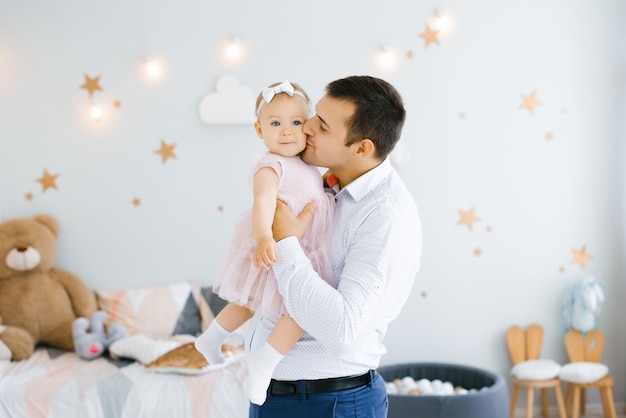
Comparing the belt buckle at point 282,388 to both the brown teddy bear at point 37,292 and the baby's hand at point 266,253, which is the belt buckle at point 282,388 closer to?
the baby's hand at point 266,253

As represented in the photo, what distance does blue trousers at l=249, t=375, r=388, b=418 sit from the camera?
1.62 meters

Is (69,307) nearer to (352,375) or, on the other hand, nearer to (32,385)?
(32,385)

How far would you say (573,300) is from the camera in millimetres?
3908

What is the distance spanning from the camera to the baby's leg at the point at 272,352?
61.5 inches

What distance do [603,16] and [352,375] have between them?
10.0 ft

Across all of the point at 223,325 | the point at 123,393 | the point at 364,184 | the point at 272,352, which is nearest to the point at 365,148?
the point at 364,184

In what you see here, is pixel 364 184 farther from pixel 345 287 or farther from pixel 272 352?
pixel 272 352

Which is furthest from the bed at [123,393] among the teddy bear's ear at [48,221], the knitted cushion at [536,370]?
the knitted cushion at [536,370]

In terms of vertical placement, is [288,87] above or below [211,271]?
above

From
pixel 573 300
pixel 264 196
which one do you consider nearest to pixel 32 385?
pixel 264 196

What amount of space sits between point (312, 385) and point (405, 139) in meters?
2.39

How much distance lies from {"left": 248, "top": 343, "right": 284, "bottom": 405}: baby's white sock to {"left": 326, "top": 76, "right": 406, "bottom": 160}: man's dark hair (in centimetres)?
46

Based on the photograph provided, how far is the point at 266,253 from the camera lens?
1513 mm

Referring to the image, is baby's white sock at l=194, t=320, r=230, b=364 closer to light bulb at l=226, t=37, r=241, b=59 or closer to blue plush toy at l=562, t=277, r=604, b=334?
light bulb at l=226, t=37, r=241, b=59
